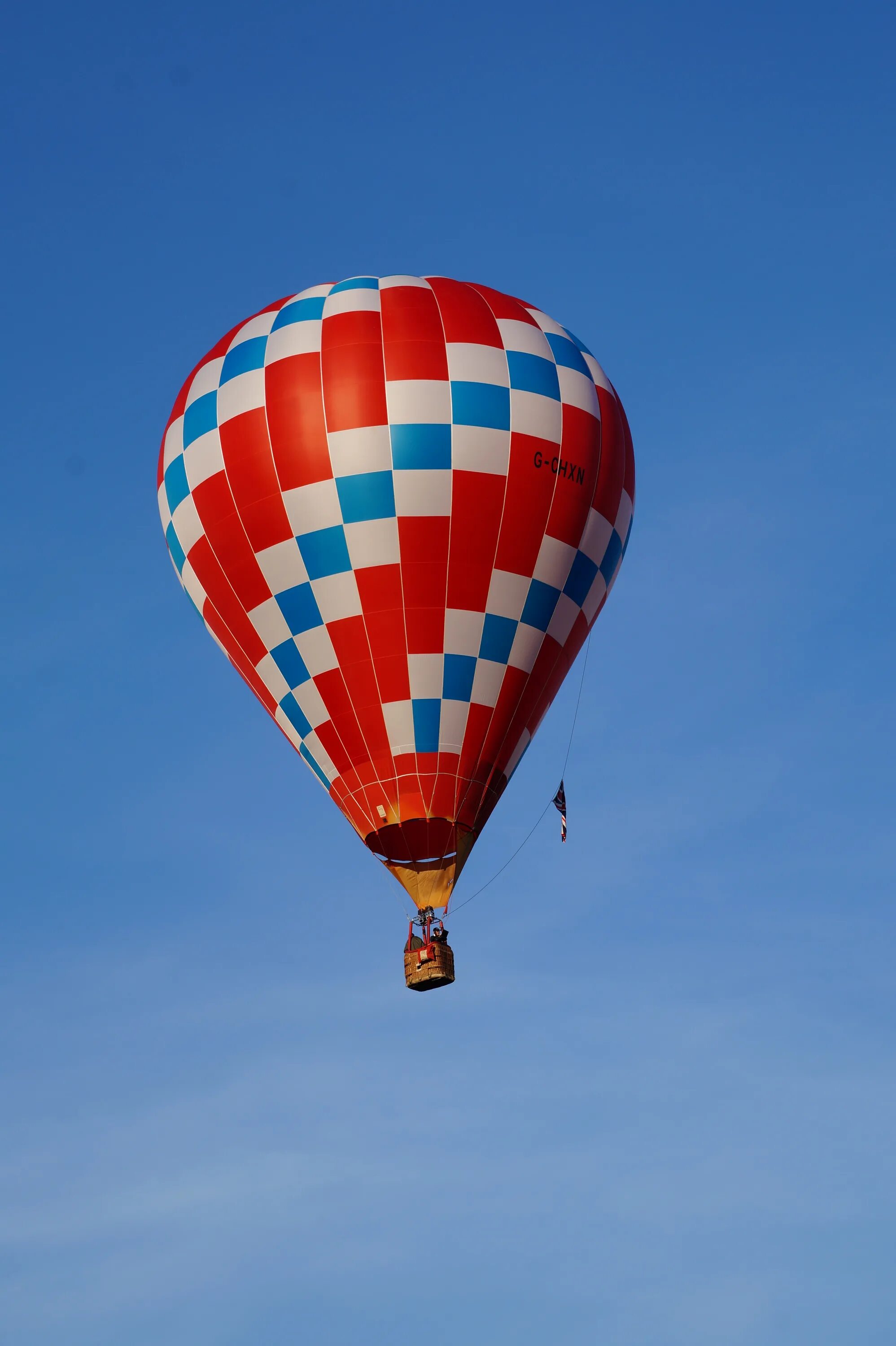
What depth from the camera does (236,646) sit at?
82.6 ft

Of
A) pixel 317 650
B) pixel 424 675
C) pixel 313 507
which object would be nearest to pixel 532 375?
pixel 313 507

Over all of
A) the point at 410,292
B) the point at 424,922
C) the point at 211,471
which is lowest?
the point at 424,922

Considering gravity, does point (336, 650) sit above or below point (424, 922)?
above

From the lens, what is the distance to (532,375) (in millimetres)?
24625

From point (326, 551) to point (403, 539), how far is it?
3.11 ft

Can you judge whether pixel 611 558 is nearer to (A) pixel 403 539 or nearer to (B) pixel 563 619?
(B) pixel 563 619

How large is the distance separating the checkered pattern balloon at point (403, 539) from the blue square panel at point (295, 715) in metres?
0.03

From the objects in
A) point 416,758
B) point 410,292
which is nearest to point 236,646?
point 416,758

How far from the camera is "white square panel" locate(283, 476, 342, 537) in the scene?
23781 millimetres

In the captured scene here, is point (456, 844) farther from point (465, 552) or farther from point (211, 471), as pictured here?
point (211, 471)

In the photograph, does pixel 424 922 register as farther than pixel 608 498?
No

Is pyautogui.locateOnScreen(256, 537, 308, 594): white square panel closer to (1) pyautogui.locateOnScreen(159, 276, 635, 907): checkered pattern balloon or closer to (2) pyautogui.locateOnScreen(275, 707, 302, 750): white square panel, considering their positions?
(1) pyautogui.locateOnScreen(159, 276, 635, 907): checkered pattern balloon

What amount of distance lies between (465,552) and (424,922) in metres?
4.43

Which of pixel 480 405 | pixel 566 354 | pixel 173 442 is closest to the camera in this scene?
pixel 480 405
